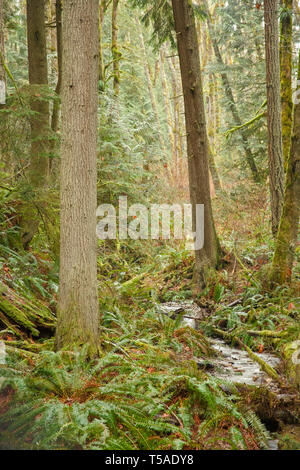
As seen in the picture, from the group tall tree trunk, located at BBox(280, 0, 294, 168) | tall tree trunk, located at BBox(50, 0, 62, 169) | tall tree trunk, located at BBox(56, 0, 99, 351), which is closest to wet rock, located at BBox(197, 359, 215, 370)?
tall tree trunk, located at BBox(56, 0, 99, 351)

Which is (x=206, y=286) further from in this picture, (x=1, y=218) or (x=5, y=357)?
(x=5, y=357)

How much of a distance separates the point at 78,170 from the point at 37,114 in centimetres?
324

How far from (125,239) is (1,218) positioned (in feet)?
15.2

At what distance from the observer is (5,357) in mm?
3232

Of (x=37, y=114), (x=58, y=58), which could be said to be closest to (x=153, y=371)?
(x=37, y=114)

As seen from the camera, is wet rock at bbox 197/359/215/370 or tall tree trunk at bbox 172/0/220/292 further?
tall tree trunk at bbox 172/0/220/292

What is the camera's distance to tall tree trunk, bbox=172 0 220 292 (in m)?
7.34

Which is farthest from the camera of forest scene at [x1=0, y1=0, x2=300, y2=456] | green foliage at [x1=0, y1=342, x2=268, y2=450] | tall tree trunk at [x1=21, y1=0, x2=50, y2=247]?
tall tree trunk at [x1=21, y1=0, x2=50, y2=247]

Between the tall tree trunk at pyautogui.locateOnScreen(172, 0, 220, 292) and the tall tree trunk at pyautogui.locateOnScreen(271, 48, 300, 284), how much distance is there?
1920mm

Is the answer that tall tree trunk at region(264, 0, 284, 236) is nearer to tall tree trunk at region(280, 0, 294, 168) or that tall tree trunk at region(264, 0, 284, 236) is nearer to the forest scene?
the forest scene

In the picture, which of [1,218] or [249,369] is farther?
[1,218]

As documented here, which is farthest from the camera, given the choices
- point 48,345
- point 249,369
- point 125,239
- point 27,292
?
point 125,239

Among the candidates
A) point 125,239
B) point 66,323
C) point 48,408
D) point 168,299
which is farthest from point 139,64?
point 48,408

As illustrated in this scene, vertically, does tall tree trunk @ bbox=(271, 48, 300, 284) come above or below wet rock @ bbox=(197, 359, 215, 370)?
above
